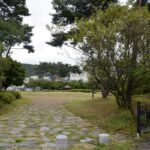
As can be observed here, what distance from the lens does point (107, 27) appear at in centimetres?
1234

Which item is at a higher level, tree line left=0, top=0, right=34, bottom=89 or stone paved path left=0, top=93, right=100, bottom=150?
tree line left=0, top=0, right=34, bottom=89

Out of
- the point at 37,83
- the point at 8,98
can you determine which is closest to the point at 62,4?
the point at 8,98

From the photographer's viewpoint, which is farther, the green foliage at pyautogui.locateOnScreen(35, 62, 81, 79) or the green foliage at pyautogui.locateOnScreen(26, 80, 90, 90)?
the green foliage at pyautogui.locateOnScreen(35, 62, 81, 79)

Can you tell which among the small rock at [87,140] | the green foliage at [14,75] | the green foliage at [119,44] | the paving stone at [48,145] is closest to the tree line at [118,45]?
the green foliage at [119,44]

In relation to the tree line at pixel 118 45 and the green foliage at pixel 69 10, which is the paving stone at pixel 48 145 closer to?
the tree line at pixel 118 45

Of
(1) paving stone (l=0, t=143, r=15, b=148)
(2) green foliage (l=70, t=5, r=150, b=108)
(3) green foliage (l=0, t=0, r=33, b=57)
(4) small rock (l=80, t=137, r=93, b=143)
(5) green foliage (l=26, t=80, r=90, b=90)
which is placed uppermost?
(3) green foliage (l=0, t=0, r=33, b=57)

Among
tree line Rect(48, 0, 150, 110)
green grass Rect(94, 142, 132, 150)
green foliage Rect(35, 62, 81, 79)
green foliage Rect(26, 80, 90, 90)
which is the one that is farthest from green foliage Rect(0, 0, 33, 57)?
green foliage Rect(35, 62, 81, 79)

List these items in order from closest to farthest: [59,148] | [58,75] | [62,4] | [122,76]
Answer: [59,148]
[122,76]
[62,4]
[58,75]

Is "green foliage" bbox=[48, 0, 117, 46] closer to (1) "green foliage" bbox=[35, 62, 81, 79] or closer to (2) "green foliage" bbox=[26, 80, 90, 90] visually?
(2) "green foliage" bbox=[26, 80, 90, 90]

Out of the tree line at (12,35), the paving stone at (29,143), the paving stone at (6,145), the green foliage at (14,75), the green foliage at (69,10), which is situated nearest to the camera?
the paving stone at (6,145)

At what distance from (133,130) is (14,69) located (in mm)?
18019

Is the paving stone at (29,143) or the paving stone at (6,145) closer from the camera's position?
the paving stone at (6,145)

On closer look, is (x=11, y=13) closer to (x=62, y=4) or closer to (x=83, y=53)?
(x=62, y=4)

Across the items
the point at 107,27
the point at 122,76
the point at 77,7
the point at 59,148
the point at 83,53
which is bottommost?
the point at 59,148
